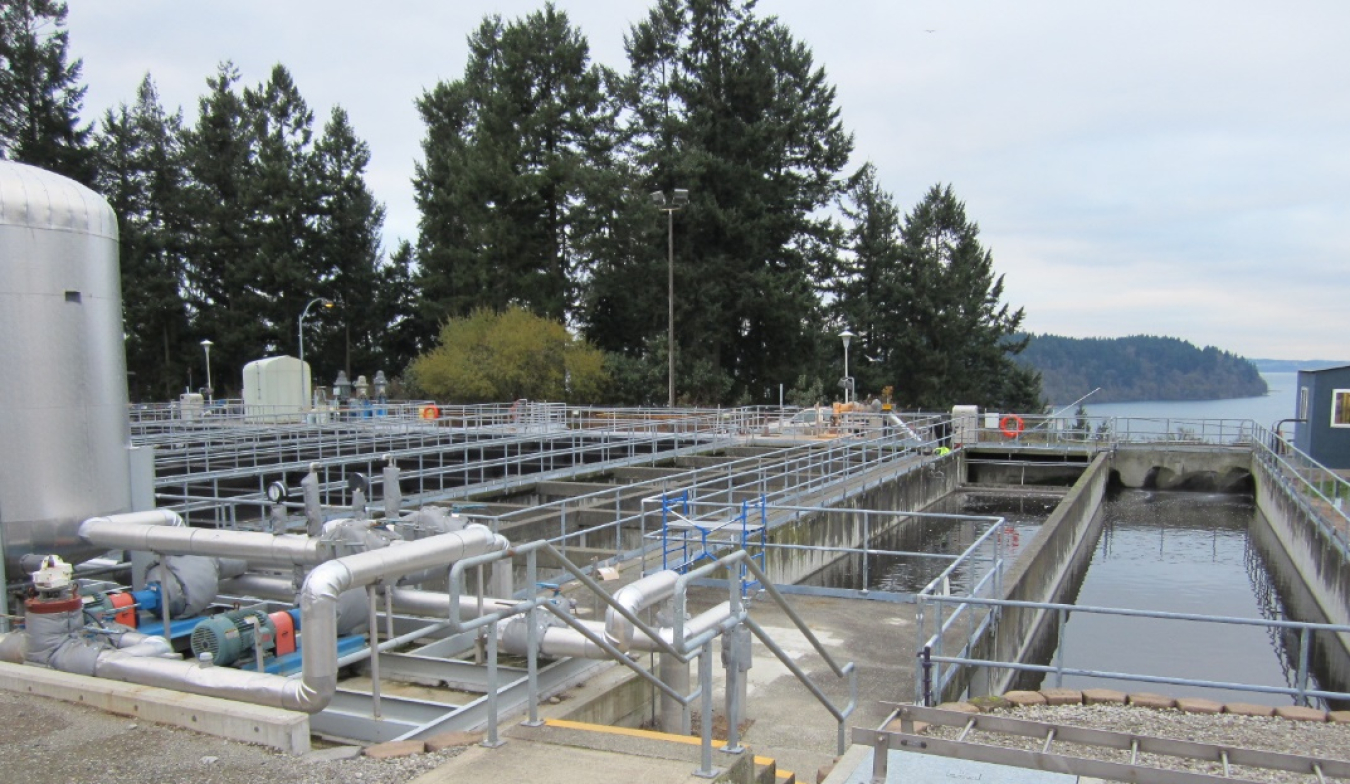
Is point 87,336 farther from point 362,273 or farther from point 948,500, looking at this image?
point 362,273

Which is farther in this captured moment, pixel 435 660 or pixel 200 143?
pixel 200 143

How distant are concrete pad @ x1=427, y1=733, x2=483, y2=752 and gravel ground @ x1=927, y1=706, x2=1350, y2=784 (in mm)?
3006

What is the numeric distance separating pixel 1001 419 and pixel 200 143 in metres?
49.7

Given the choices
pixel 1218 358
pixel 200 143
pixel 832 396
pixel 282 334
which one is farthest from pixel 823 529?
pixel 1218 358

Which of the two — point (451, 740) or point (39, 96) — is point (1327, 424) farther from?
point (39, 96)

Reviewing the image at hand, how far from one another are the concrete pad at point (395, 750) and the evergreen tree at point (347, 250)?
2287 inches

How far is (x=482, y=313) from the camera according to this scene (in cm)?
4741

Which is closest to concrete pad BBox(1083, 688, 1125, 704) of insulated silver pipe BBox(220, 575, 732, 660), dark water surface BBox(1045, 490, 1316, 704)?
insulated silver pipe BBox(220, 575, 732, 660)

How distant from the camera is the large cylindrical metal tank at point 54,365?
28.9 feet

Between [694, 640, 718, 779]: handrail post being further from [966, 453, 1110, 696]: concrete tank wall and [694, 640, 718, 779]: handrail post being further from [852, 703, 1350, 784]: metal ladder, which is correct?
[966, 453, 1110, 696]: concrete tank wall

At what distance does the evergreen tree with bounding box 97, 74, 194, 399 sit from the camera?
56.8 meters

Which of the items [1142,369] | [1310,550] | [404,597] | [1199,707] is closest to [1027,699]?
[1199,707]

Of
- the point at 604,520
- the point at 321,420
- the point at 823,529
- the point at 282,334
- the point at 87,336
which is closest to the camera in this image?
the point at 87,336

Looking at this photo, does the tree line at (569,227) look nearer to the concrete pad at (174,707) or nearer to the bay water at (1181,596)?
the bay water at (1181,596)
